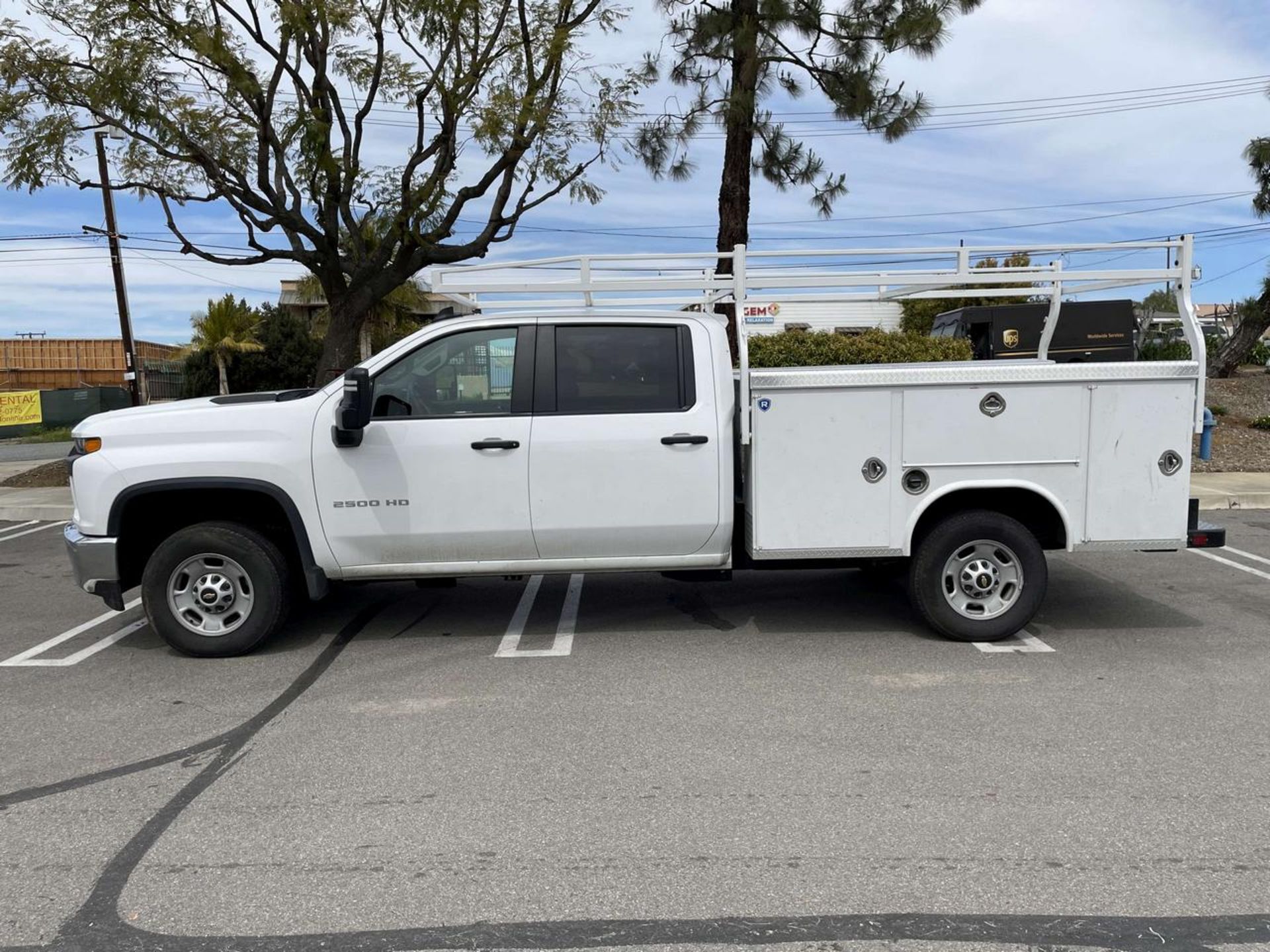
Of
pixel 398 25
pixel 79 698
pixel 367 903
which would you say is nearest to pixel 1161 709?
pixel 367 903

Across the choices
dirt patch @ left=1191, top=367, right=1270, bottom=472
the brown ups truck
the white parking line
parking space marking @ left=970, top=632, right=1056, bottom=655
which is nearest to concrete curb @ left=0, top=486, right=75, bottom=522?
the white parking line

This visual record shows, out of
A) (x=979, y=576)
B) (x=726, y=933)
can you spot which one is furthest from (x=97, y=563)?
(x=979, y=576)

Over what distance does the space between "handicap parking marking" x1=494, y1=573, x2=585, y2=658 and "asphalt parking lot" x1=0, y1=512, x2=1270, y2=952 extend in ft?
0.15

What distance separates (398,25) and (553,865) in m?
13.0

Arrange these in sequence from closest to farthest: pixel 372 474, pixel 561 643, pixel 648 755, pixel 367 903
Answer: pixel 367 903, pixel 648 755, pixel 372 474, pixel 561 643

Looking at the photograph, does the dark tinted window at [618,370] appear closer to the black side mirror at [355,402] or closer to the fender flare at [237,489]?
the black side mirror at [355,402]

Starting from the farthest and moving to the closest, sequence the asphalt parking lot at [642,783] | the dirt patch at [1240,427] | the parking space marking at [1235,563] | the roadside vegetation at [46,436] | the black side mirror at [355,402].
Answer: the roadside vegetation at [46,436] → the dirt patch at [1240,427] → the parking space marking at [1235,563] → the black side mirror at [355,402] → the asphalt parking lot at [642,783]

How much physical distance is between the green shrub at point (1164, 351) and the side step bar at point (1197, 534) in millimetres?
13714

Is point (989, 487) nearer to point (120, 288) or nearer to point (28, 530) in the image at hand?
point (28, 530)

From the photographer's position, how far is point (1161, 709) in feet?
15.7

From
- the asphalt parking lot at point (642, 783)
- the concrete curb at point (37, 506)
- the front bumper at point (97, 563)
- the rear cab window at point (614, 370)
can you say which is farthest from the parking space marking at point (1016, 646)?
the concrete curb at point (37, 506)

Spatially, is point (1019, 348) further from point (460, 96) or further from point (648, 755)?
point (648, 755)

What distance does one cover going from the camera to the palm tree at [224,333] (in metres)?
31.3

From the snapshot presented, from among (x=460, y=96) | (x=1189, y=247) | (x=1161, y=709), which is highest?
(x=460, y=96)
